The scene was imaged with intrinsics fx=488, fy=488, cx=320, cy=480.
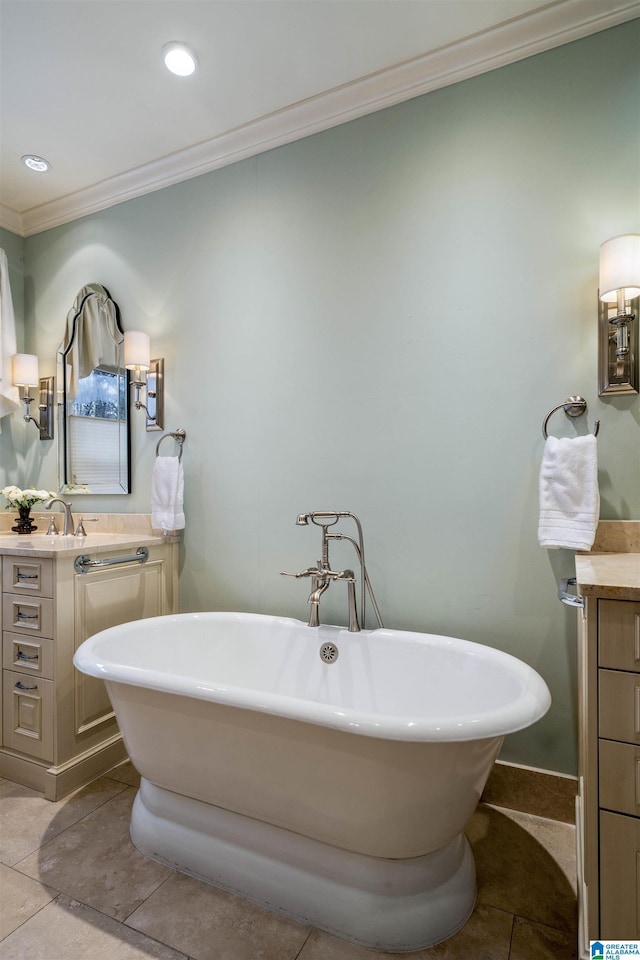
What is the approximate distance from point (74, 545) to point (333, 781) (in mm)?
1402

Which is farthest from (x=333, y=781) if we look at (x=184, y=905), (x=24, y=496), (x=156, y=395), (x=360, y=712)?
(x=24, y=496)

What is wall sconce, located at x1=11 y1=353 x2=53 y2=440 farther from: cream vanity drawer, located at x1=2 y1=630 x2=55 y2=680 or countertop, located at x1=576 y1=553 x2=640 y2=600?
countertop, located at x1=576 y1=553 x2=640 y2=600

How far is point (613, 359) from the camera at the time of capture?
159 centimetres

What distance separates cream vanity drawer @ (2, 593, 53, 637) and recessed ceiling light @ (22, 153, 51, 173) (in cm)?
209

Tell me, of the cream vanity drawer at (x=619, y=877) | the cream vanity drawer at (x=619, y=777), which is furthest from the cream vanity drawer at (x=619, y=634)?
the cream vanity drawer at (x=619, y=877)

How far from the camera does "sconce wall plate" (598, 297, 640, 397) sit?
62.3 inches

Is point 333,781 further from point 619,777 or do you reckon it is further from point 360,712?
point 619,777

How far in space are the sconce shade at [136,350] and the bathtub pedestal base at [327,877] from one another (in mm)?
1843

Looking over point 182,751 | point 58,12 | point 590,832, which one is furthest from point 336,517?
point 58,12

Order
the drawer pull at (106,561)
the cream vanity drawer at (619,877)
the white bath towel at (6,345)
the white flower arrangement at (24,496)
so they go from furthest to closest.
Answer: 1. the white bath towel at (6,345)
2. the white flower arrangement at (24,496)
3. the drawer pull at (106,561)
4. the cream vanity drawer at (619,877)

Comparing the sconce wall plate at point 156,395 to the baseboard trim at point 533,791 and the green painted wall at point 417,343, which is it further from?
the baseboard trim at point 533,791

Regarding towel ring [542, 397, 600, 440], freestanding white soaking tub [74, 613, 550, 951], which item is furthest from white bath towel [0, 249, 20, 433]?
Answer: towel ring [542, 397, 600, 440]

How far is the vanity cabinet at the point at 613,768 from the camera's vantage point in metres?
0.99

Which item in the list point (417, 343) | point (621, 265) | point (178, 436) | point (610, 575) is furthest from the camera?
point (178, 436)
